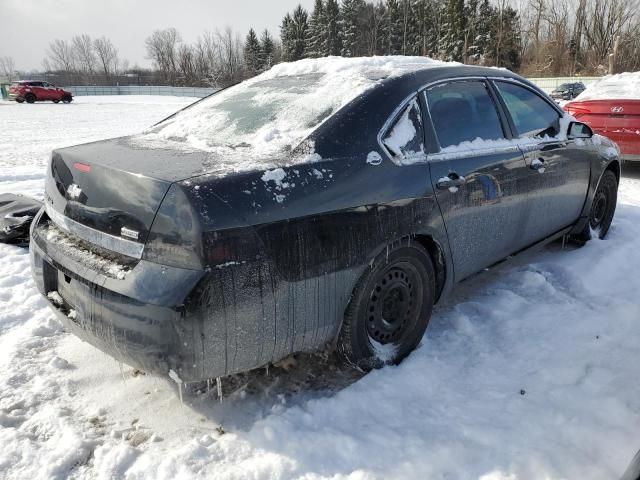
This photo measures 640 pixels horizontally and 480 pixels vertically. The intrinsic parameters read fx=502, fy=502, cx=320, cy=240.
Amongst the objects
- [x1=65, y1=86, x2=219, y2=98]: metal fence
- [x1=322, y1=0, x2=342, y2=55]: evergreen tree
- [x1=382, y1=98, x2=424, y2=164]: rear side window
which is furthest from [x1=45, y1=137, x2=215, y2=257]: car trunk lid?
[x1=322, y1=0, x2=342, y2=55]: evergreen tree

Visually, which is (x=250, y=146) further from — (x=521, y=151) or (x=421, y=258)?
(x=521, y=151)

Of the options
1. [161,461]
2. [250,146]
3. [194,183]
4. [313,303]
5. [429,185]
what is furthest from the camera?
[429,185]

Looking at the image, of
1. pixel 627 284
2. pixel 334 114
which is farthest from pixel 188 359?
pixel 627 284

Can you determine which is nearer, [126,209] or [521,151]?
[126,209]

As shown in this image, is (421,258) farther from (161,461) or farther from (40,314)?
(40,314)

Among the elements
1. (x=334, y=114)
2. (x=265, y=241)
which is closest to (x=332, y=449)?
(x=265, y=241)

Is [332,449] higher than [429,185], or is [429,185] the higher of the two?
[429,185]

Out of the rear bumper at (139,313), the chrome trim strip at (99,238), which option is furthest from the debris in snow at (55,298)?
the chrome trim strip at (99,238)

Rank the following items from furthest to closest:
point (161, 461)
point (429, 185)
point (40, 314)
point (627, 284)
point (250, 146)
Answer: point (627, 284) → point (40, 314) → point (429, 185) → point (250, 146) → point (161, 461)

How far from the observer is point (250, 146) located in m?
2.51

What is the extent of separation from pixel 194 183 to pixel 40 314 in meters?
2.16

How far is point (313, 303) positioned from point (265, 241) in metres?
0.40

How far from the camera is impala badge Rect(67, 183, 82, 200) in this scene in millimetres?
2272

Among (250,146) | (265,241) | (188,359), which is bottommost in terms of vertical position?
(188,359)
